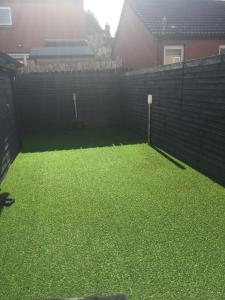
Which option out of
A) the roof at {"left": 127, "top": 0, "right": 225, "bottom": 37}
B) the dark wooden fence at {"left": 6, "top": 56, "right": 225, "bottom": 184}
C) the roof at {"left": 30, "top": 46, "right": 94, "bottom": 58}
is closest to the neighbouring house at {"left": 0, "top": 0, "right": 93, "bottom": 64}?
the roof at {"left": 30, "top": 46, "right": 94, "bottom": 58}

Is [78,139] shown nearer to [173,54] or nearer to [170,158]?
[170,158]

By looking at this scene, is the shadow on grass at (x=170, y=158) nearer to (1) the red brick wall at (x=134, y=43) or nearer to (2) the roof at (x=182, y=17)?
(1) the red brick wall at (x=134, y=43)

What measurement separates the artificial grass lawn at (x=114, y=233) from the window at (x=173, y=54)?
10.5 m

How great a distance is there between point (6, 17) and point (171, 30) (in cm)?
1394

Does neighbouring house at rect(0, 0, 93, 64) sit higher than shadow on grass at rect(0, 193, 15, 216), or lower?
higher

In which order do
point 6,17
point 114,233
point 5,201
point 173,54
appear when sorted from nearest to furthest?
point 114,233
point 5,201
point 173,54
point 6,17

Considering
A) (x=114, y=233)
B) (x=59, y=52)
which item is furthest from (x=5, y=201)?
(x=59, y=52)

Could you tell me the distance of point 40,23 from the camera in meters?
24.9

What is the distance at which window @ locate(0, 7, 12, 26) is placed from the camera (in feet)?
78.2

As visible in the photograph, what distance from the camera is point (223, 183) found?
6312 mm

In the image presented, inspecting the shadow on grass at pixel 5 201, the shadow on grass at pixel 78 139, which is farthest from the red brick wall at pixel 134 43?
the shadow on grass at pixel 5 201

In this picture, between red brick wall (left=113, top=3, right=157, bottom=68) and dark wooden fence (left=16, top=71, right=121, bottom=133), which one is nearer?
dark wooden fence (left=16, top=71, right=121, bottom=133)

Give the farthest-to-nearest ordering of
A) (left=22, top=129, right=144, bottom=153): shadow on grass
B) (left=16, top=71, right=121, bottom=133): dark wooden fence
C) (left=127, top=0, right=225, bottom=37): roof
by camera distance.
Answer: (left=127, top=0, right=225, bottom=37): roof < (left=16, top=71, right=121, bottom=133): dark wooden fence < (left=22, top=129, right=144, bottom=153): shadow on grass

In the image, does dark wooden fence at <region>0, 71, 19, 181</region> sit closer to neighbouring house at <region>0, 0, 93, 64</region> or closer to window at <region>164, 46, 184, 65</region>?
window at <region>164, 46, 184, 65</region>
